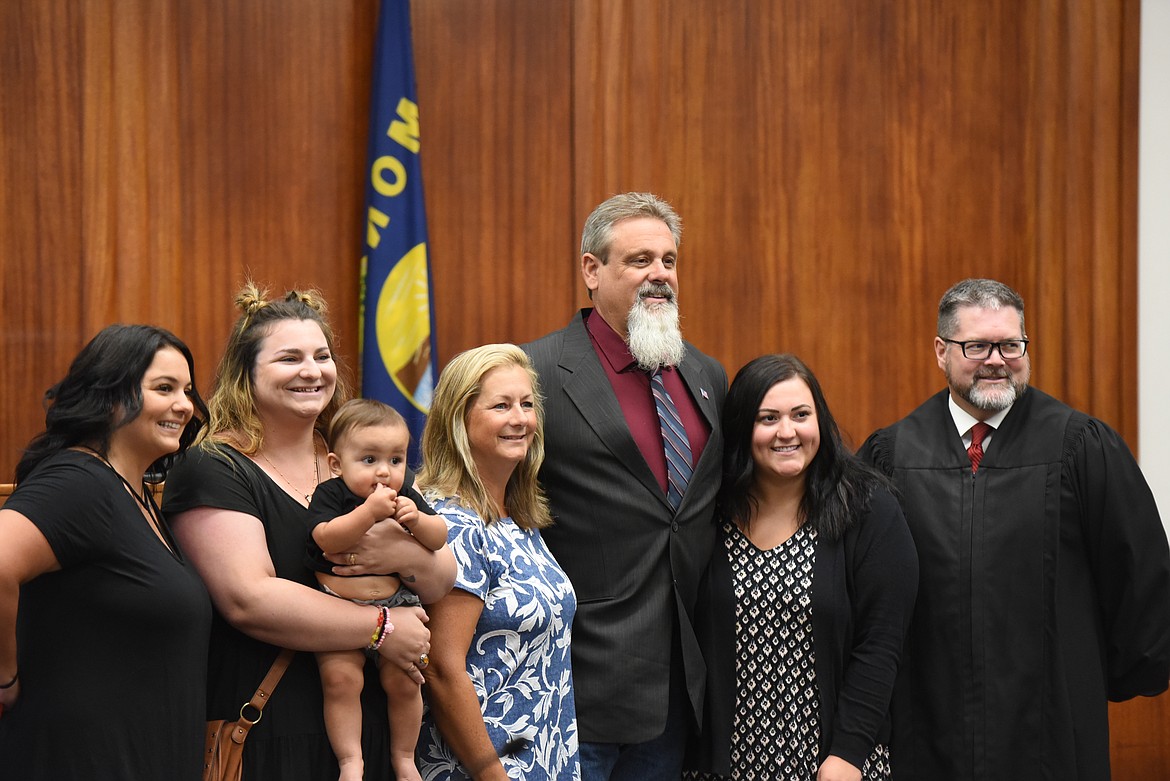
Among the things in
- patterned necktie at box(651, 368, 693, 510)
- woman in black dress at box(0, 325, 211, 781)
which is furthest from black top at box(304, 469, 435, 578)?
patterned necktie at box(651, 368, 693, 510)

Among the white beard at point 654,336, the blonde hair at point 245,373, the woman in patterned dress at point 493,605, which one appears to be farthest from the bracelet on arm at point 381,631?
the white beard at point 654,336

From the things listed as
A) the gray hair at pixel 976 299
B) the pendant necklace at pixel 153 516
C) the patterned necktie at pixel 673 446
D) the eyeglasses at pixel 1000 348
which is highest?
the gray hair at pixel 976 299

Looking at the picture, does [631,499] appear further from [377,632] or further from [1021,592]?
[1021,592]

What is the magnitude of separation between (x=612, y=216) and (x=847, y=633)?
1167 mm

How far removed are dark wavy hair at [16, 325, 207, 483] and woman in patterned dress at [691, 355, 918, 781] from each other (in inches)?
55.3

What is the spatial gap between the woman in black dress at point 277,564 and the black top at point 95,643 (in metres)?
0.15

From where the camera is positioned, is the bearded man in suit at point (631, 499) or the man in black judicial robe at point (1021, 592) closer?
the bearded man in suit at point (631, 499)

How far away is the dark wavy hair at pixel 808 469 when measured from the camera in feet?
9.62

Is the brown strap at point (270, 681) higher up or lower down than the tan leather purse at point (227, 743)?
higher up

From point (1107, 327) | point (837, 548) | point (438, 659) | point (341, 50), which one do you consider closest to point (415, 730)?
point (438, 659)

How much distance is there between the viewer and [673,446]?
2965 mm

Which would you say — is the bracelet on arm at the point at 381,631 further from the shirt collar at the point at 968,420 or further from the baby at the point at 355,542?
the shirt collar at the point at 968,420

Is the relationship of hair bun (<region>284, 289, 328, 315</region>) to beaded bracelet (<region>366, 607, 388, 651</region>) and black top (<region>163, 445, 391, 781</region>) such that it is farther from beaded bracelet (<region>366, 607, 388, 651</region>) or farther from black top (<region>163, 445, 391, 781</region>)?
beaded bracelet (<region>366, 607, 388, 651</region>)

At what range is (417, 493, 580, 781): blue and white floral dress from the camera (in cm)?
255
